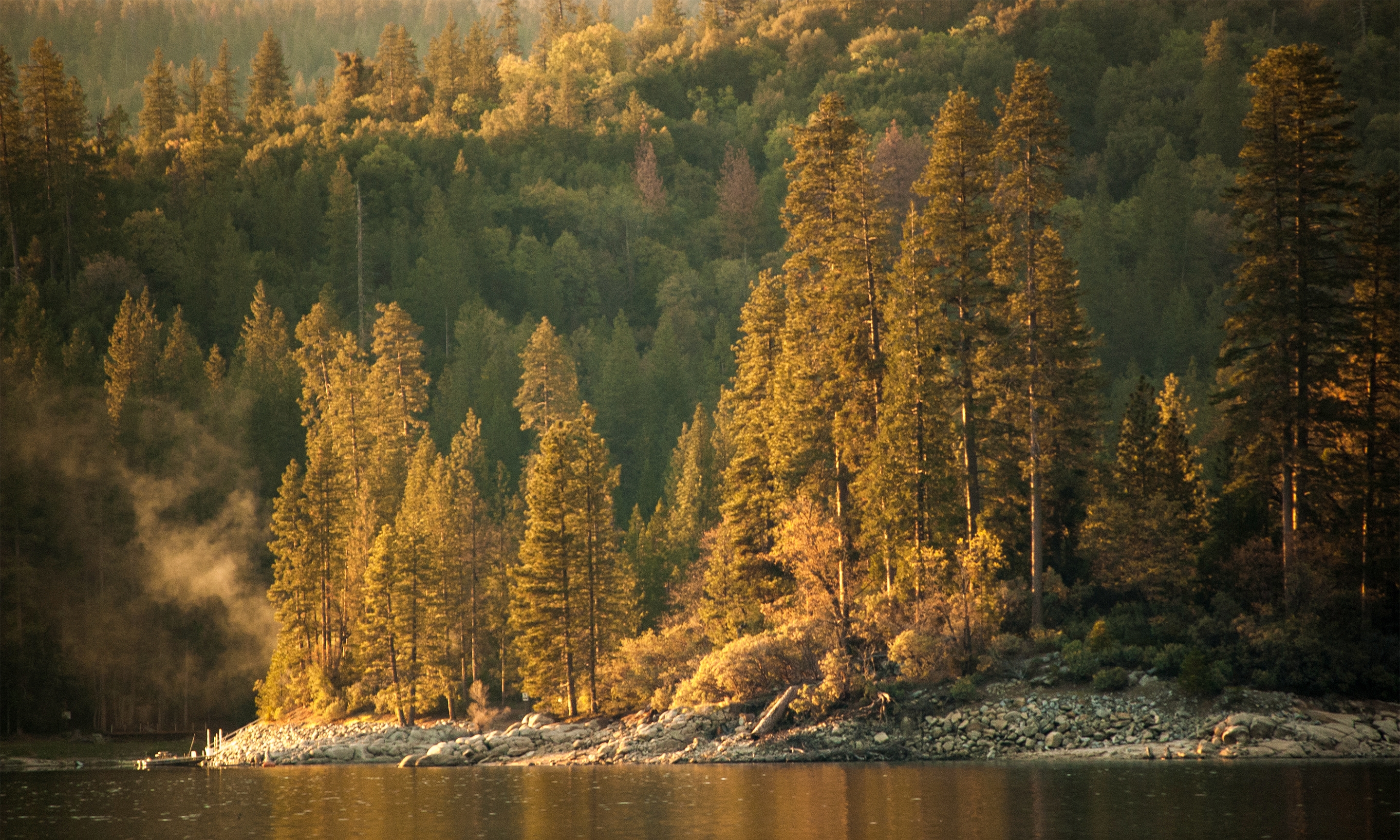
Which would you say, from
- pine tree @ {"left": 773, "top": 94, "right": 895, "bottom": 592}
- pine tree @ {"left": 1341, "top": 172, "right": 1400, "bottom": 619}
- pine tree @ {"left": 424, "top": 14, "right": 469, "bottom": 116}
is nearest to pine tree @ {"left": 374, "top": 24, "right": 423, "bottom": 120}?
pine tree @ {"left": 424, "top": 14, "right": 469, "bottom": 116}

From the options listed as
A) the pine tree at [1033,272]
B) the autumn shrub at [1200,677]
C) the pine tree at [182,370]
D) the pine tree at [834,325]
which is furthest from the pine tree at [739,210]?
the autumn shrub at [1200,677]

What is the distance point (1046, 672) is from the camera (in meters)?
44.3

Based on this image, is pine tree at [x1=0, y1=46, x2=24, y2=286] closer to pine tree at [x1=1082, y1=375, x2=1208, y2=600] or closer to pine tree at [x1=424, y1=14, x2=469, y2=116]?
pine tree at [x1=424, y1=14, x2=469, y2=116]

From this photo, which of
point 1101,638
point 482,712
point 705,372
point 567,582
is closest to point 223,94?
point 705,372

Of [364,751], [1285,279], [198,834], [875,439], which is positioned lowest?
[364,751]

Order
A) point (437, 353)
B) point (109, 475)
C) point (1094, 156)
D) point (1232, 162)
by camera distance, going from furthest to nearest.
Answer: point (1094, 156)
point (1232, 162)
point (437, 353)
point (109, 475)

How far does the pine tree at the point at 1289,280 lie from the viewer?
43094 millimetres

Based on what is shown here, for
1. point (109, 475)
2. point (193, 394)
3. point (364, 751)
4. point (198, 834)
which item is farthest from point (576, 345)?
point (198, 834)

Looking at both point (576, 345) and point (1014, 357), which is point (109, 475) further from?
point (1014, 357)

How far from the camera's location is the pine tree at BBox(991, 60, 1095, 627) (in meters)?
47.8

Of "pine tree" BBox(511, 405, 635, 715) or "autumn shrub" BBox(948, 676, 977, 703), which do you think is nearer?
"autumn shrub" BBox(948, 676, 977, 703)

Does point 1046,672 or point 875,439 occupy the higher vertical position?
point 875,439

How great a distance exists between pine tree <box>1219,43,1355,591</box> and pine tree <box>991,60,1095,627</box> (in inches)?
264

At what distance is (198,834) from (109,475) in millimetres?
54632
